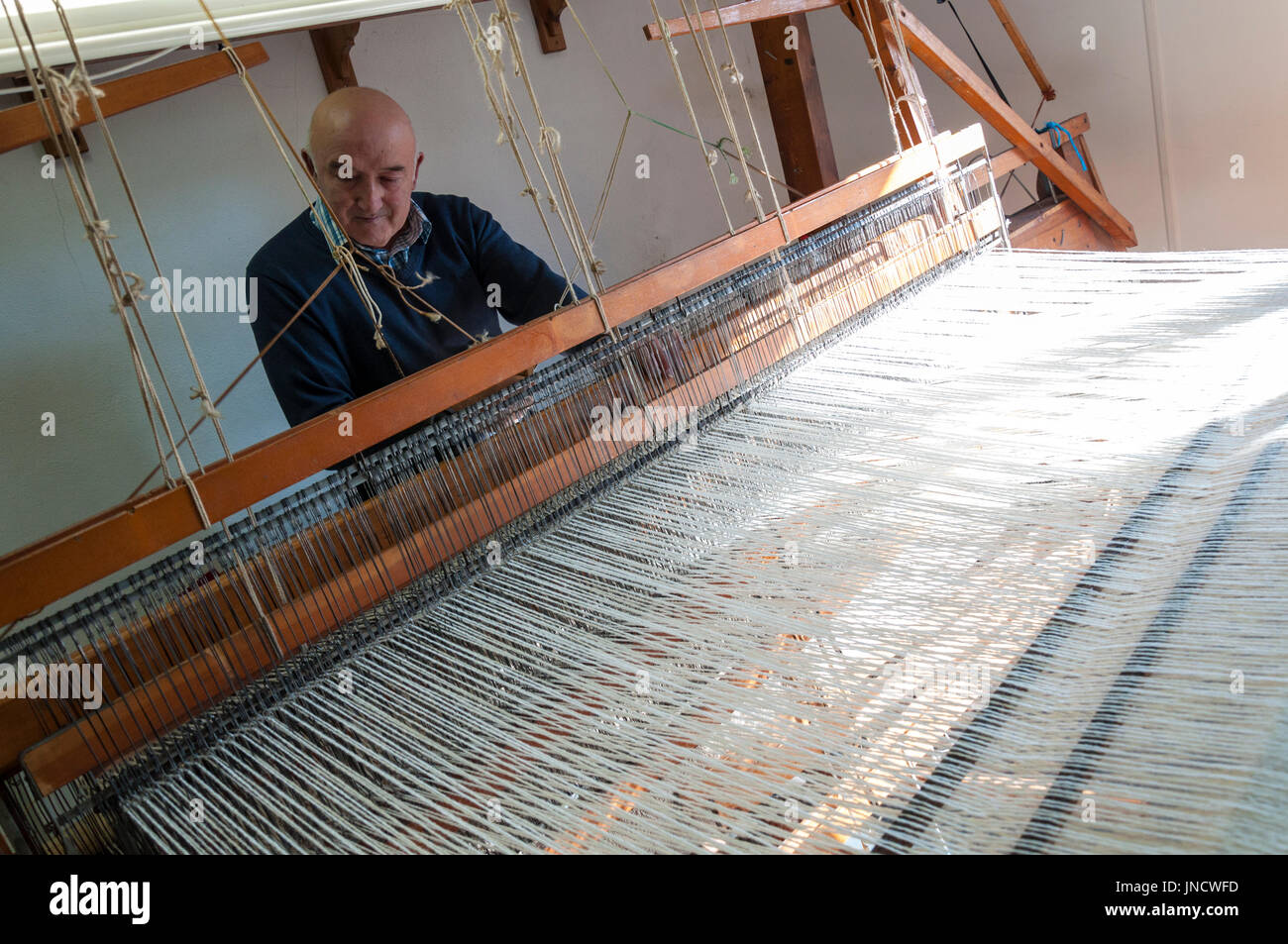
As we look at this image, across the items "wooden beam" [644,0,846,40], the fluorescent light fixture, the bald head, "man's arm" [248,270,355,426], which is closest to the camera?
the fluorescent light fixture

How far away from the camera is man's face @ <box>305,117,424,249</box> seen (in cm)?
277

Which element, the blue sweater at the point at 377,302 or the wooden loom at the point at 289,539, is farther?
the blue sweater at the point at 377,302

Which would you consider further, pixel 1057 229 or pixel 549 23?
pixel 549 23

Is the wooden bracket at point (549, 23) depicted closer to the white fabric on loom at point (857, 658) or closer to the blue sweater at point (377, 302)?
the blue sweater at point (377, 302)

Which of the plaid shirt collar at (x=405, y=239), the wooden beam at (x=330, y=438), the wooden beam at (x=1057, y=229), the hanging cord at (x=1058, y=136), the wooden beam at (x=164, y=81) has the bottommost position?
the wooden beam at (x=1057, y=229)

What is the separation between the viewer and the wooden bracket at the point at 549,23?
4.95 meters

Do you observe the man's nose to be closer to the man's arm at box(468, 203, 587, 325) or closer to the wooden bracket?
the man's arm at box(468, 203, 587, 325)

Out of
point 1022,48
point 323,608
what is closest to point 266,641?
point 323,608

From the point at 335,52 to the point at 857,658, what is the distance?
Result: 3513 mm

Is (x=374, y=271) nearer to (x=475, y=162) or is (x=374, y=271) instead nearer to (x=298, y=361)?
(x=298, y=361)

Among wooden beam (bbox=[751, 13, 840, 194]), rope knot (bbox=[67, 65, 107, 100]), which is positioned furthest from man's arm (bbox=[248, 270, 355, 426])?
wooden beam (bbox=[751, 13, 840, 194])

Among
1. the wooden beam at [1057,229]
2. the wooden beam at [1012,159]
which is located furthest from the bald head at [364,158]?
the wooden beam at [1057,229]

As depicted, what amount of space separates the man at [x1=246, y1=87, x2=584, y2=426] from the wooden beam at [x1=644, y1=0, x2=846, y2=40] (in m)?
0.73

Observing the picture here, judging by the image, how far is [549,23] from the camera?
4980mm
